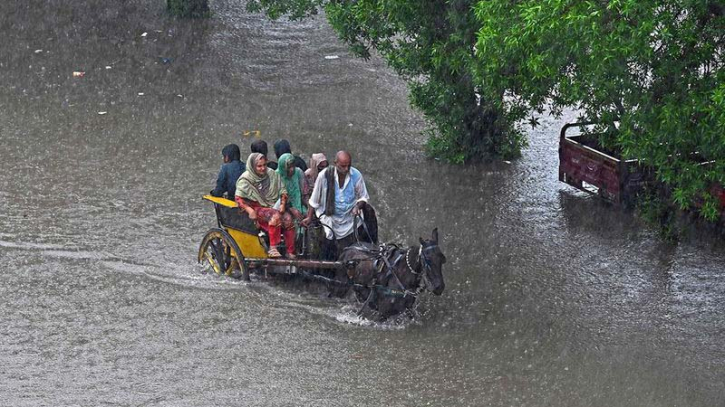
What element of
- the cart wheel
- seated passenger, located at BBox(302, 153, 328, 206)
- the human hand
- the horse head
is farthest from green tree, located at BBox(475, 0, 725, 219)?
the cart wheel

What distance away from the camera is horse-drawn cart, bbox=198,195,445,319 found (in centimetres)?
1016

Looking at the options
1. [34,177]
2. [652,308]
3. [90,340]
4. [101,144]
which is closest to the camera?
[90,340]

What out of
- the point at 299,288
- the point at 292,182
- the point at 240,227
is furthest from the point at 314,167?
the point at 299,288

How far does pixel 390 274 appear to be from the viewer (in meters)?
10.4

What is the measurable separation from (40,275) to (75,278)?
39cm

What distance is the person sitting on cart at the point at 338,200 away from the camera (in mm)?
10953

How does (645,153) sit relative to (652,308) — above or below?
above

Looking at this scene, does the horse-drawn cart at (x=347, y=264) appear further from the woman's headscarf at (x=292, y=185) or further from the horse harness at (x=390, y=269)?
the woman's headscarf at (x=292, y=185)

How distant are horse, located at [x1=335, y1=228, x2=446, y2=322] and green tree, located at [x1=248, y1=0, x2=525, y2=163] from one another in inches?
107

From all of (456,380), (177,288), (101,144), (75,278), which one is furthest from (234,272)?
(101,144)

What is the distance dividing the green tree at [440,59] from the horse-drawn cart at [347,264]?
2.79 metres

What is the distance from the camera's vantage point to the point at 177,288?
11.6 m

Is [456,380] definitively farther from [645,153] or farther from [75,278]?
[75,278]

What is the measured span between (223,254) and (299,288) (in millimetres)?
877
